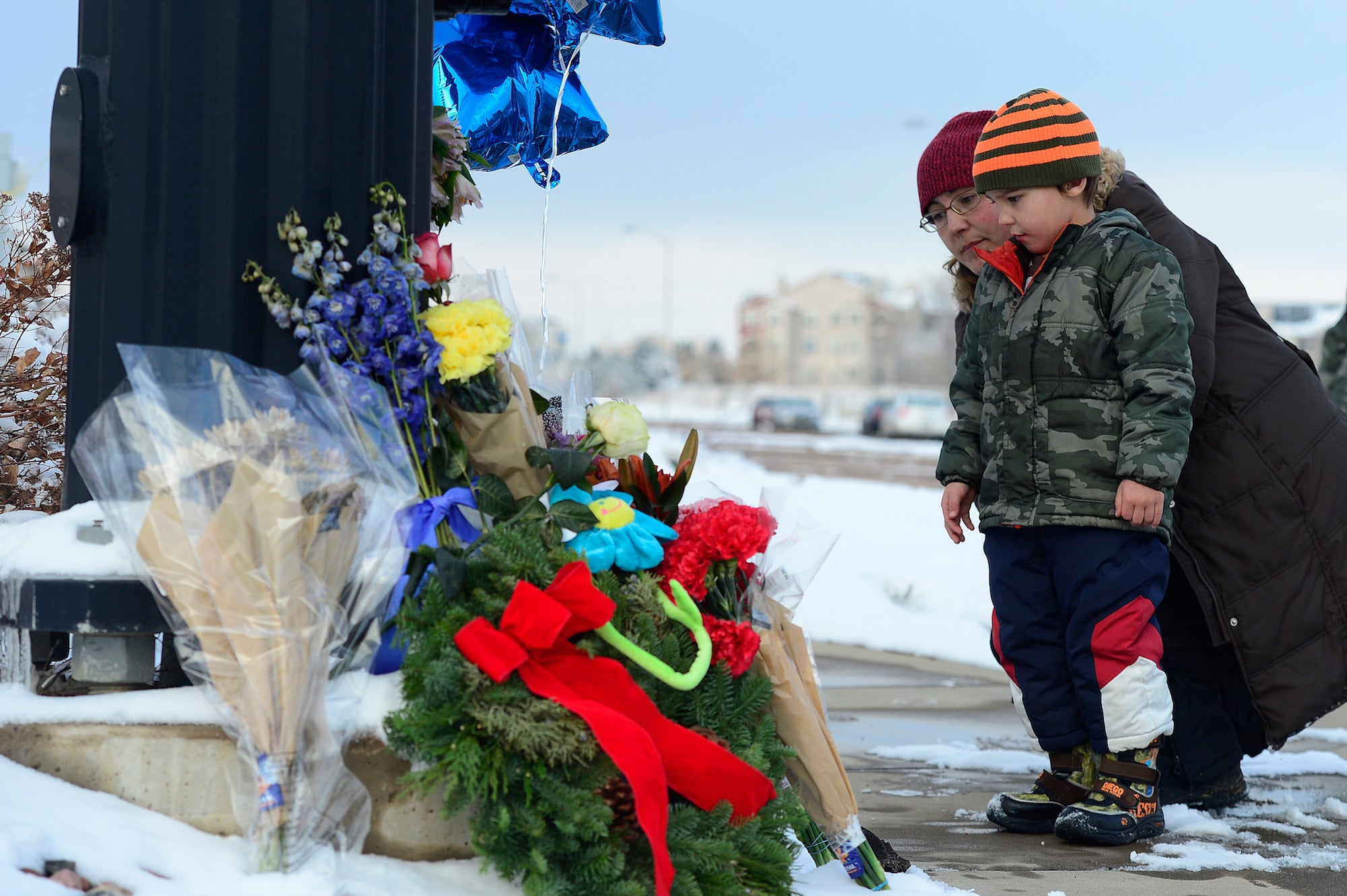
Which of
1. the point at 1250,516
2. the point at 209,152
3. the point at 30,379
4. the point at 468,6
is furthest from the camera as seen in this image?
the point at 1250,516

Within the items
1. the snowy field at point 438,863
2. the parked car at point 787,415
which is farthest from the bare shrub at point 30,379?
the parked car at point 787,415

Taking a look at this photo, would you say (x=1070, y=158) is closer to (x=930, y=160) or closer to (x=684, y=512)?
(x=930, y=160)

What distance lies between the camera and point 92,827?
1703 millimetres

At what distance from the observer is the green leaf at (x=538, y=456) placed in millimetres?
2031

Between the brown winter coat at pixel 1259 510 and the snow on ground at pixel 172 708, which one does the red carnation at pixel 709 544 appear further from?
the brown winter coat at pixel 1259 510

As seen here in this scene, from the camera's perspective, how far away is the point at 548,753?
5.53 feet

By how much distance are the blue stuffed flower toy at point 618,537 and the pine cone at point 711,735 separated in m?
0.26

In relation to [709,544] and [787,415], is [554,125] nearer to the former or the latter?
[709,544]

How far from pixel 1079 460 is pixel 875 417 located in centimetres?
3370

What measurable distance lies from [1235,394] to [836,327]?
90.2m

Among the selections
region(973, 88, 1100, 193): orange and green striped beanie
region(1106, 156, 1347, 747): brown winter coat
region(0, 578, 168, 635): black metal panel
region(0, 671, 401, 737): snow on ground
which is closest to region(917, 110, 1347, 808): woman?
region(1106, 156, 1347, 747): brown winter coat

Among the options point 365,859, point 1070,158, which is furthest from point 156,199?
point 1070,158

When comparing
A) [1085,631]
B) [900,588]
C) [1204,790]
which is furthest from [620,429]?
[900,588]

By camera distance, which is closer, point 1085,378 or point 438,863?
point 438,863
